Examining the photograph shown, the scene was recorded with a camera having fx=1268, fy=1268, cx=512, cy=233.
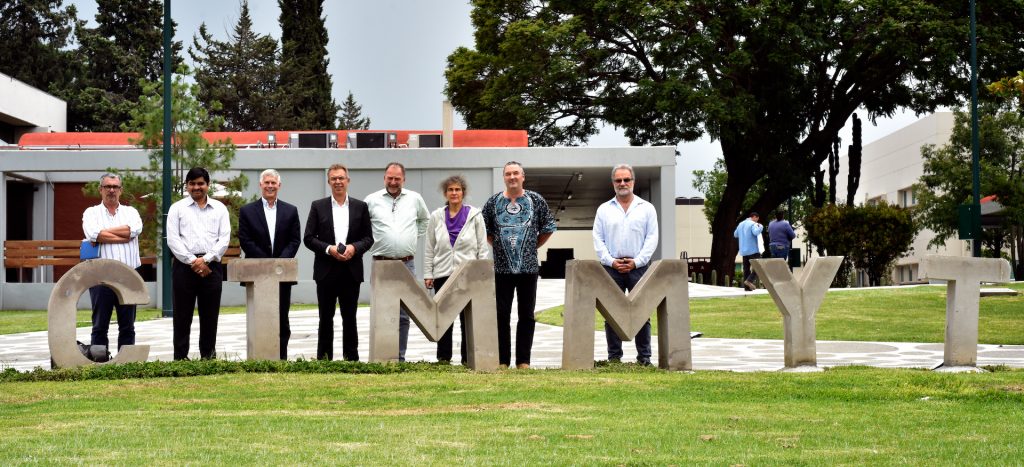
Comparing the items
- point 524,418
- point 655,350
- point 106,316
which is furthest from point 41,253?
point 524,418

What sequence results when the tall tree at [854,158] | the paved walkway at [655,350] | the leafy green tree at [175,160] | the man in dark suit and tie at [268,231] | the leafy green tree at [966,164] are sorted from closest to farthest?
the man in dark suit and tie at [268,231], the paved walkway at [655,350], the leafy green tree at [175,160], the tall tree at [854,158], the leafy green tree at [966,164]

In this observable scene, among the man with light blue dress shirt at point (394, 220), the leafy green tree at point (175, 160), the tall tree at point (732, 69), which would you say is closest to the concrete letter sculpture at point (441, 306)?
the man with light blue dress shirt at point (394, 220)

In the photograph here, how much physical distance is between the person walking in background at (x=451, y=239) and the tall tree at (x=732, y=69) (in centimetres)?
2515

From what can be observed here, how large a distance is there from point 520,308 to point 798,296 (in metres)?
2.30

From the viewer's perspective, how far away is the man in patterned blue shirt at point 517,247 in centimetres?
1038

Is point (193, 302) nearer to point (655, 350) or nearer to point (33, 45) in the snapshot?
point (655, 350)

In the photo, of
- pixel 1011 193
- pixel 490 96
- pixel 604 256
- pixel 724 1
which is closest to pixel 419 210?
pixel 604 256

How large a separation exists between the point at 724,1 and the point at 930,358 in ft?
80.2

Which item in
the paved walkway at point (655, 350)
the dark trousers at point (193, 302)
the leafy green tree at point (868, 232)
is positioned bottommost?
the paved walkway at point (655, 350)

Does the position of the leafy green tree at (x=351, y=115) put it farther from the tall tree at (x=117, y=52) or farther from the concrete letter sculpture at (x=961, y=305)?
the concrete letter sculpture at (x=961, y=305)

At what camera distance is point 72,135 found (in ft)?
125

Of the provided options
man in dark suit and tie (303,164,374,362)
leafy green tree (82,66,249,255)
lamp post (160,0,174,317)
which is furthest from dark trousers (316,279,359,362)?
leafy green tree (82,66,249,255)

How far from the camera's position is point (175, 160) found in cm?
2698

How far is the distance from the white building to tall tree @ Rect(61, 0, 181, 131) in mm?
42086
